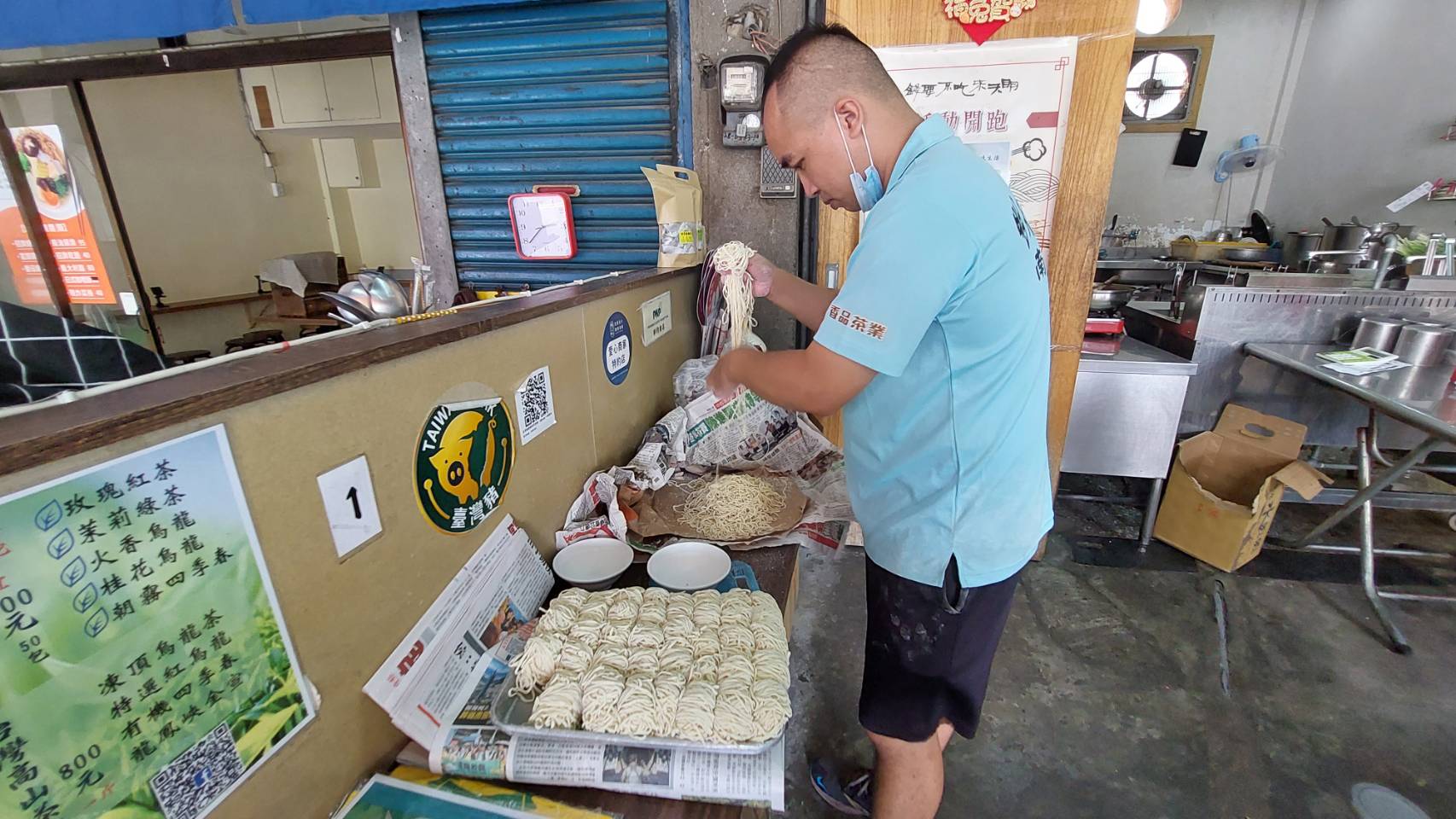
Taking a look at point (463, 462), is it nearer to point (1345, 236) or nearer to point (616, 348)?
point (616, 348)

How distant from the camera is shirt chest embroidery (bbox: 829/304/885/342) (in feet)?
3.47

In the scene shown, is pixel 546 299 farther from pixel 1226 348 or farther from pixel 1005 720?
pixel 1226 348

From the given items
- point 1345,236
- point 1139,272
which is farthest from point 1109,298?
point 1139,272

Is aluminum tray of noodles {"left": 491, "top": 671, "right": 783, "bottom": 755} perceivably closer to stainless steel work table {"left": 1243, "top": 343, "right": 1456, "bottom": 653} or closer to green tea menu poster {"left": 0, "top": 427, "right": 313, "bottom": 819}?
green tea menu poster {"left": 0, "top": 427, "right": 313, "bottom": 819}

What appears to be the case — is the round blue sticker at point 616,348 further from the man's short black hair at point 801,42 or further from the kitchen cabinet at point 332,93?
the kitchen cabinet at point 332,93

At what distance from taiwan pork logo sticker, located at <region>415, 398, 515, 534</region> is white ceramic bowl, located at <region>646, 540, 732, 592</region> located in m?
0.42

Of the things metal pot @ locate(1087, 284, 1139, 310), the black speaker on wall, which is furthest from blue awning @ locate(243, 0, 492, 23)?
the black speaker on wall

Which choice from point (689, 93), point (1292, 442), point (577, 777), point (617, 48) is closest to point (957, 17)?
point (689, 93)

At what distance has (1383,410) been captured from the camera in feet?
7.44

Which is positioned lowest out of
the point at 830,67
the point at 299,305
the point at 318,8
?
the point at 299,305

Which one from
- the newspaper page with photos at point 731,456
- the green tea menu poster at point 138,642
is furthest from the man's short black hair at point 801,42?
the green tea menu poster at point 138,642

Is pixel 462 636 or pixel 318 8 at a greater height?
pixel 318 8

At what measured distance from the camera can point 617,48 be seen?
285 cm

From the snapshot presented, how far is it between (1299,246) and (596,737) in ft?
23.9
